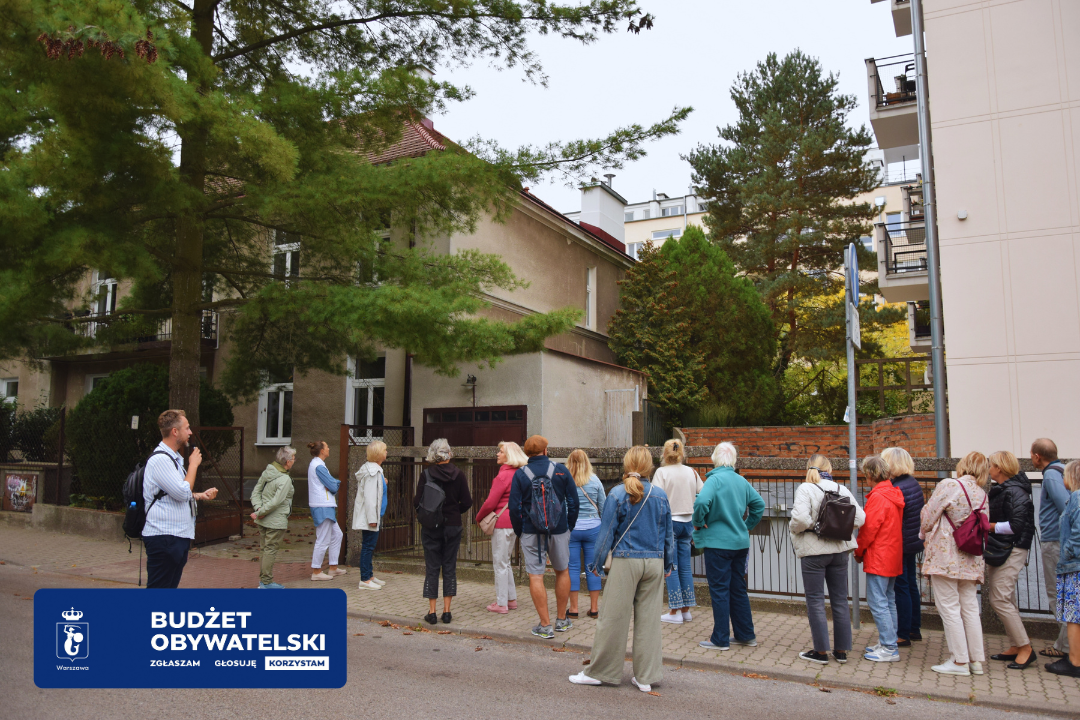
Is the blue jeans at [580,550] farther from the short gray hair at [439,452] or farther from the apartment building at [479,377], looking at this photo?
the apartment building at [479,377]

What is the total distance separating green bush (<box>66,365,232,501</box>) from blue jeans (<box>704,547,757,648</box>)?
37.4ft

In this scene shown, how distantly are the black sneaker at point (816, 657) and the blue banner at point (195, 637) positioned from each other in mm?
3971

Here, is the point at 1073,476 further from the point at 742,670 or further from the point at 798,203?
the point at 798,203

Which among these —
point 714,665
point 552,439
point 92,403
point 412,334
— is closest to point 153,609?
point 714,665

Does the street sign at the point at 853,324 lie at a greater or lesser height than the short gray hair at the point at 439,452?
greater

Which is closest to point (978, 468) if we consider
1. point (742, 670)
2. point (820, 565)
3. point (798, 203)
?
point (820, 565)

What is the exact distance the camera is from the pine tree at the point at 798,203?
94.8 ft

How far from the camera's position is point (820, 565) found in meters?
6.30

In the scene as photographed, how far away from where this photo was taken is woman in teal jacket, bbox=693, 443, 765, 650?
6.59m

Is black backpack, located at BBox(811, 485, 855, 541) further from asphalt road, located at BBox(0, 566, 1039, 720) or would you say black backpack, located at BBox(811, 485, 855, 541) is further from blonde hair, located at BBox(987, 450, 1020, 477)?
blonde hair, located at BBox(987, 450, 1020, 477)

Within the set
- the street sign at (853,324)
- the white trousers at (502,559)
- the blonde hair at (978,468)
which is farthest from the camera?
the white trousers at (502,559)

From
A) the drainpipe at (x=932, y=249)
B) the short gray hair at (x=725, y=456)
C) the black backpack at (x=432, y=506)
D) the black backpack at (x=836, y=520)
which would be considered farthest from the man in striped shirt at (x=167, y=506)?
the drainpipe at (x=932, y=249)

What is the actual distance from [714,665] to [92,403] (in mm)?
13938

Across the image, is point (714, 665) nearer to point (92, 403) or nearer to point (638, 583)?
point (638, 583)
